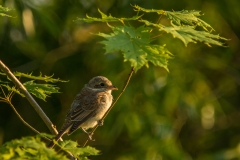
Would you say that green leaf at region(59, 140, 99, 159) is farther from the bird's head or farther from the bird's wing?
the bird's head

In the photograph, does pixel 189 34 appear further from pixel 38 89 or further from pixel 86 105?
pixel 86 105

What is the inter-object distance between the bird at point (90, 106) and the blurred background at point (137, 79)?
2954 millimetres

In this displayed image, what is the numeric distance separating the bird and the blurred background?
2.95m

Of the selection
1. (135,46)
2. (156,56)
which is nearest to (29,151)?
(135,46)

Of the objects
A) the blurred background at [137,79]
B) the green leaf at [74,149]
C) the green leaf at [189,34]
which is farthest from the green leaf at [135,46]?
the blurred background at [137,79]

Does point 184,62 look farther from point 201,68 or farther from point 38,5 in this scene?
point 38,5

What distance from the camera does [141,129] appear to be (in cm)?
1133

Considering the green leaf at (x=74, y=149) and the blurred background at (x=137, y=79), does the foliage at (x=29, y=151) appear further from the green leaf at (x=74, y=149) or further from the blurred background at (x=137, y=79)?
the blurred background at (x=137, y=79)

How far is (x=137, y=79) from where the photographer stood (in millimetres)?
11484

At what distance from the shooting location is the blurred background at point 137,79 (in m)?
11.2

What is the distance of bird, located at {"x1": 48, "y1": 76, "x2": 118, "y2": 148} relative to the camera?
24.0 ft

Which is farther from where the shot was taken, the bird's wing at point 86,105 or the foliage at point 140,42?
the bird's wing at point 86,105

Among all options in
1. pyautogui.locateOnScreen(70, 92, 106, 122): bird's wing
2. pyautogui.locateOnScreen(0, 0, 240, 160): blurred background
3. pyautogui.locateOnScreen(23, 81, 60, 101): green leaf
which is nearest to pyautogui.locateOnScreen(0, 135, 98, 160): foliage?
pyautogui.locateOnScreen(23, 81, 60, 101): green leaf

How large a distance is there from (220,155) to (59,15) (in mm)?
3690
